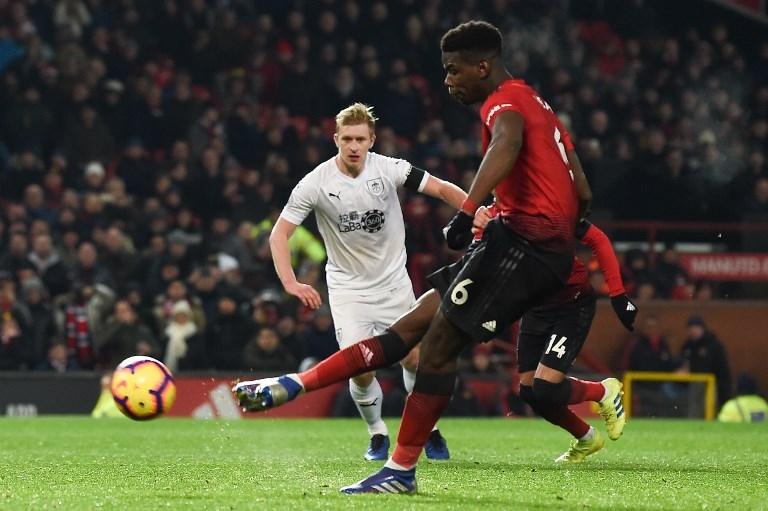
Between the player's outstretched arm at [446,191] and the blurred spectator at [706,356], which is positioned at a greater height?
the player's outstretched arm at [446,191]

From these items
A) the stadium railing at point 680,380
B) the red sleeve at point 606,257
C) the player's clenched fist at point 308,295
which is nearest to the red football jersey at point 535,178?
the player's clenched fist at point 308,295

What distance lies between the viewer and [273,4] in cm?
2297

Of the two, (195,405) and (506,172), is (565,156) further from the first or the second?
(195,405)

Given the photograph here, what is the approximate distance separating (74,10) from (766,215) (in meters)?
10.1

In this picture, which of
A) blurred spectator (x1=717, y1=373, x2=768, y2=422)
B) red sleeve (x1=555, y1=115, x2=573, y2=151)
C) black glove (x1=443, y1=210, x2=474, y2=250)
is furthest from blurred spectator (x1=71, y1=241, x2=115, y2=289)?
black glove (x1=443, y1=210, x2=474, y2=250)

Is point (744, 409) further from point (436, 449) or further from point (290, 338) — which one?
point (436, 449)

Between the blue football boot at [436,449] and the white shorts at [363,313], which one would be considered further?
the white shorts at [363,313]

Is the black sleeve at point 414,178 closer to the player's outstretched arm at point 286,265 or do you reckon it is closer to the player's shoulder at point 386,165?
the player's shoulder at point 386,165

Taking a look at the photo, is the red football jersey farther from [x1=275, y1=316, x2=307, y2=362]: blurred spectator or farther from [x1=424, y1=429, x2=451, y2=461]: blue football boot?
[x1=275, y1=316, x2=307, y2=362]: blurred spectator

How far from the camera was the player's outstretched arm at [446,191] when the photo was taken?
901 cm

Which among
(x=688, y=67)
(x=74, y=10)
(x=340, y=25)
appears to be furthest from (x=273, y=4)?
(x=688, y=67)

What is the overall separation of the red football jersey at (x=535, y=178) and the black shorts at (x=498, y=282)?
3.0 inches

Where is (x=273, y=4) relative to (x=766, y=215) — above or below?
above

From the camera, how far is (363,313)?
9.67 metres
